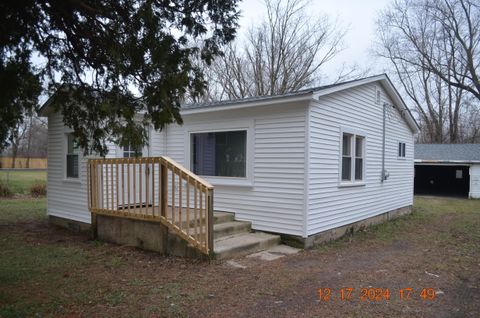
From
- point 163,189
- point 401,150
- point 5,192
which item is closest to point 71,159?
point 163,189

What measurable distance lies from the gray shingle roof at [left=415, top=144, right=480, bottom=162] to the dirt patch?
1533 cm

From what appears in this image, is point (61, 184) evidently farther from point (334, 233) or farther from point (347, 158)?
point (347, 158)

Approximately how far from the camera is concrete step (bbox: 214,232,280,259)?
629 centimetres

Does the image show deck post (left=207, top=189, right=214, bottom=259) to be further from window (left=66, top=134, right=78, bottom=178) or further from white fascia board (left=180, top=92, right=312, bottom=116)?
Answer: window (left=66, top=134, right=78, bottom=178)

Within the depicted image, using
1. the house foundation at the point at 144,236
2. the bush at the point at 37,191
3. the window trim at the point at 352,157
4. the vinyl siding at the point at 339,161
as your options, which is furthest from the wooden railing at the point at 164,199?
the bush at the point at 37,191

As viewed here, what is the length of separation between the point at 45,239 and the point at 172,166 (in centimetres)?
443

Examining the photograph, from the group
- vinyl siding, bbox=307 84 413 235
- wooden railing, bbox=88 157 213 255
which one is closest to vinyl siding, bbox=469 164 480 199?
vinyl siding, bbox=307 84 413 235

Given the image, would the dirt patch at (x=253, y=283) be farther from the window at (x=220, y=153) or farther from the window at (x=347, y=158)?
the window at (x=220, y=153)

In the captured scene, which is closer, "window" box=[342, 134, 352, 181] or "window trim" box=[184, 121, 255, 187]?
"window trim" box=[184, 121, 255, 187]

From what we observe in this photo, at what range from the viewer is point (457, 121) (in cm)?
3372

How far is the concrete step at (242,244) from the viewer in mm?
6295

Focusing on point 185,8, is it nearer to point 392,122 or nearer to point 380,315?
point 380,315

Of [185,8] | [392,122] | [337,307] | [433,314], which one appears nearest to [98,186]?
[185,8]
